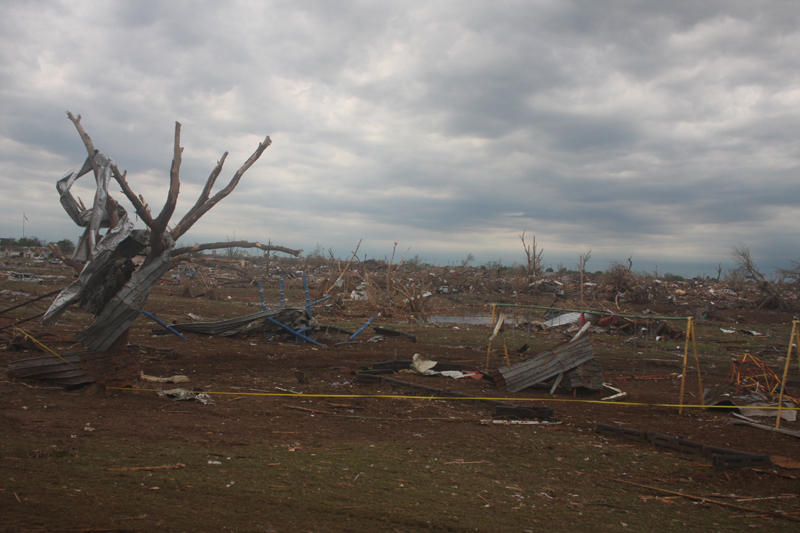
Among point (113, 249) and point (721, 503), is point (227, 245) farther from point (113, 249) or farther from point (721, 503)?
point (721, 503)

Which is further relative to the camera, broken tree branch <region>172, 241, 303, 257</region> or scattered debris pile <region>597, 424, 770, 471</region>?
broken tree branch <region>172, 241, 303, 257</region>

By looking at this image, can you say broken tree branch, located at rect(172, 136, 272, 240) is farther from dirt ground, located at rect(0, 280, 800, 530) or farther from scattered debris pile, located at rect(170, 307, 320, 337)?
scattered debris pile, located at rect(170, 307, 320, 337)

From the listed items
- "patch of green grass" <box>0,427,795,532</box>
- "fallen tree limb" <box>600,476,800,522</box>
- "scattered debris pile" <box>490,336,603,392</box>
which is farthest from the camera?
"scattered debris pile" <box>490,336,603,392</box>

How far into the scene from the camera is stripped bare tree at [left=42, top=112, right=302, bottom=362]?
18.7ft

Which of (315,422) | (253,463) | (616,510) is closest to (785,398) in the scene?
(616,510)

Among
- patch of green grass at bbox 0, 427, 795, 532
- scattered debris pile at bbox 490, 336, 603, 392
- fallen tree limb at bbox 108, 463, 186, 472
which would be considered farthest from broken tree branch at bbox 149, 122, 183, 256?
scattered debris pile at bbox 490, 336, 603, 392

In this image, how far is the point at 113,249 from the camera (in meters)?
5.64

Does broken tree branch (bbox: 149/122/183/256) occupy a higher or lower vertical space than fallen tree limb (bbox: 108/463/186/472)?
higher

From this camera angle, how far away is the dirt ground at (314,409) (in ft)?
16.2

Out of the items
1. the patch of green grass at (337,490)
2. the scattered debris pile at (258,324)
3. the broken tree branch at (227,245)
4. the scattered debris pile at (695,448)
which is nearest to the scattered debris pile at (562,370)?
the scattered debris pile at (695,448)

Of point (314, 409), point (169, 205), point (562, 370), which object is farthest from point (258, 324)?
point (562, 370)

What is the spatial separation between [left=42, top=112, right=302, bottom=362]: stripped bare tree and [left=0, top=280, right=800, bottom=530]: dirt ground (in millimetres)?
1020

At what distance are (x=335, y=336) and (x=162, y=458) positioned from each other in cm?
945

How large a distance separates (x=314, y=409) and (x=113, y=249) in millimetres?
3337
